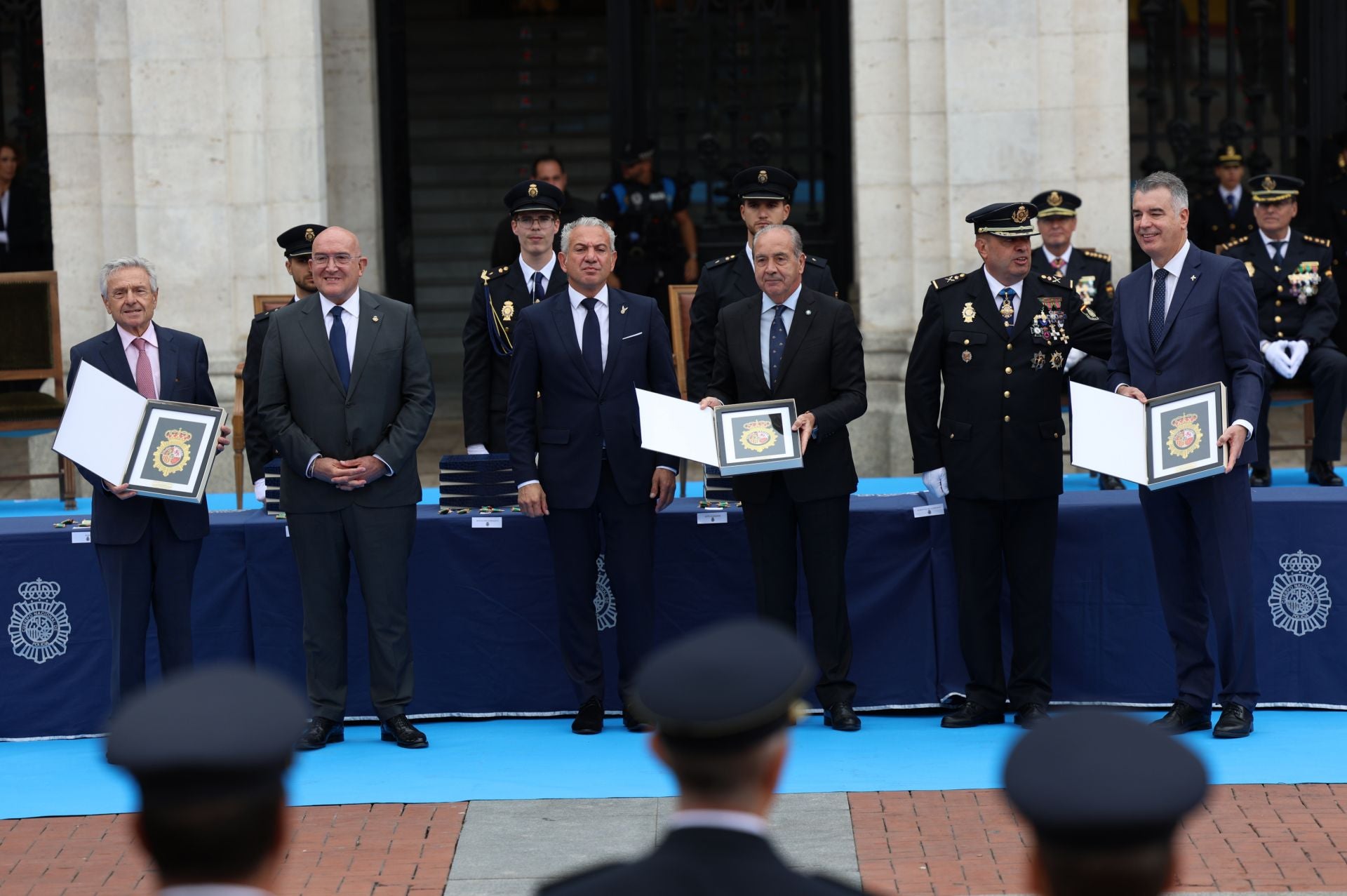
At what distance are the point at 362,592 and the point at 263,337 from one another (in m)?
1.28

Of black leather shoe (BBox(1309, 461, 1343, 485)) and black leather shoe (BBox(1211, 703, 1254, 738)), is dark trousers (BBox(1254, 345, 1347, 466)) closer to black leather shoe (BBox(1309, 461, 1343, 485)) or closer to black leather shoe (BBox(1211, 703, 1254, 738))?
black leather shoe (BBox(1309, 461, 1343, 485))

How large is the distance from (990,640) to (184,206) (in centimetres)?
641

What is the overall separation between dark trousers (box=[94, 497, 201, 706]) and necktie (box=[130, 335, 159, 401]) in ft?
1.42

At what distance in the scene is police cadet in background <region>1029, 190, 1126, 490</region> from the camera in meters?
9.87

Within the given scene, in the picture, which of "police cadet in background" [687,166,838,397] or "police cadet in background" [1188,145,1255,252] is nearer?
"police cadet in background" [687,166,838,397]

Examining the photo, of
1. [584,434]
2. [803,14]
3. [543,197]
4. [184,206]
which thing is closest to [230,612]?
[584,434]

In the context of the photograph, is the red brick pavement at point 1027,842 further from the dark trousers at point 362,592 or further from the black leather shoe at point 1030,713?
the dark trousers at point 362,592

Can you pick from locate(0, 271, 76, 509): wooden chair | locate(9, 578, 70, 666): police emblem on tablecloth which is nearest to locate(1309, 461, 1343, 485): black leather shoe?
locate(9, 578, 70, 666): police emblem on tablecloth

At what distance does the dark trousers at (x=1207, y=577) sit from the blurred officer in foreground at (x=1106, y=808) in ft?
16.2

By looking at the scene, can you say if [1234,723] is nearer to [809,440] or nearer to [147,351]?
[809,440]

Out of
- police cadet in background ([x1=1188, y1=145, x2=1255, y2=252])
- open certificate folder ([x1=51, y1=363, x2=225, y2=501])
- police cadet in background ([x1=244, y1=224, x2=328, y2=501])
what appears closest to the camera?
open certificate folder ([x1=51, y1=363, x2=225, y2=501])

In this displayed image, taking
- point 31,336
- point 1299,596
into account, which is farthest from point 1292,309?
point 31,336

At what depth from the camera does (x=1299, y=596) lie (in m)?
7.30

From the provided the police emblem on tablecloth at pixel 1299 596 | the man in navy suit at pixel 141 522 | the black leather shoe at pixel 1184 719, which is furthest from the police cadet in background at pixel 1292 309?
the man in navy suit at pixel 141 522
